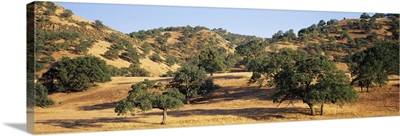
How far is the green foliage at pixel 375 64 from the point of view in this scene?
24547mm

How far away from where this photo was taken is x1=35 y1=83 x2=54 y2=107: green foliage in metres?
17.1

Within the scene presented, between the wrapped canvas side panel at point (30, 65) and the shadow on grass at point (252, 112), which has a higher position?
the wrapped canvas side panel at point (30, 65)

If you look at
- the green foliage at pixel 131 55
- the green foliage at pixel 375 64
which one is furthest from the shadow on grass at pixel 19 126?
the green foliage at pixel 375 64

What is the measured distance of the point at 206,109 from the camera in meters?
22.5

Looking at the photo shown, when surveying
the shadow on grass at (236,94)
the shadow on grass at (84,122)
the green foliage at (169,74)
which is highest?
the green foliage at (169,74)

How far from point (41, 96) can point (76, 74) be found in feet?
11.0

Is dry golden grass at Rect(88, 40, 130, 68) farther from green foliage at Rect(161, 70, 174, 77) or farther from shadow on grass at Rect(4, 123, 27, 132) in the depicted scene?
shadow on grass at Rect(4, 123, 27, 132)

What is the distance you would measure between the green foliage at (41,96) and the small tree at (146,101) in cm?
289

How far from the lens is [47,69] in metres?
18.4

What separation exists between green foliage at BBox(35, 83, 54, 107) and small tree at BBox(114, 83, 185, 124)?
2.89 m

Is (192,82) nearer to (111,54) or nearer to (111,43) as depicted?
(111,54)

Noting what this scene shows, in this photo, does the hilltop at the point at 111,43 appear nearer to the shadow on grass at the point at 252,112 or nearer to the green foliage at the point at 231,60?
the green foliage at the point at 231,60

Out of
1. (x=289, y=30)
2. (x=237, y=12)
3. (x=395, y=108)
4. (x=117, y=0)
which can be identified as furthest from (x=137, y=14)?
(x=395, y=108)

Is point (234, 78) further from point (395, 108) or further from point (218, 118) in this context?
point (395, 108)
